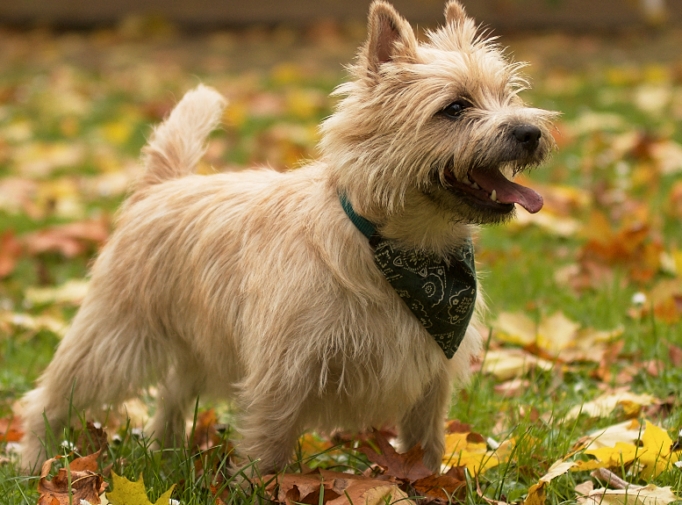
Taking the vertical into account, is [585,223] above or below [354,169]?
below

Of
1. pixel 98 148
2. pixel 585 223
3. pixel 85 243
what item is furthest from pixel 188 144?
pixel 98 148

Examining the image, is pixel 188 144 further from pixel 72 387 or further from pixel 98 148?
pixel 98 148

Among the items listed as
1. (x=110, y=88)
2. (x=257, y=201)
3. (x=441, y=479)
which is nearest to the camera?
(x=441, y=479)


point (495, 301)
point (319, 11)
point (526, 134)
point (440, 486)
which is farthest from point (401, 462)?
point (319, 11)

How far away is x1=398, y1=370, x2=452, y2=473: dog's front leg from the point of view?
2.90 meters

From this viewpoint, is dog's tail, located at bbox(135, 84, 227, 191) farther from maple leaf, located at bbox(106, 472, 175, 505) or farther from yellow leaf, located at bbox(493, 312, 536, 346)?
yellow leaf, located at bbox(493, 312, 536, 346)

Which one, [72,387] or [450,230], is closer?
[450,230]

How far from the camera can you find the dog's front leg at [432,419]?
2.90m

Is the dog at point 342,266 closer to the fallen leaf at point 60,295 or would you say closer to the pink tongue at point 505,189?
the pink tongue at point 505,189

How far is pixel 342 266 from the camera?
2.52 m

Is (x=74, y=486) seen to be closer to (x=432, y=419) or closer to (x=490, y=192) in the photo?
(x=432, y=419)

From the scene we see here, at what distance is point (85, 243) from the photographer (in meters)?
5.39

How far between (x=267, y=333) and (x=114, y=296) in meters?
0.82

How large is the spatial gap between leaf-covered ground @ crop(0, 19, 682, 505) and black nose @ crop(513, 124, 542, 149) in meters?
1.06
